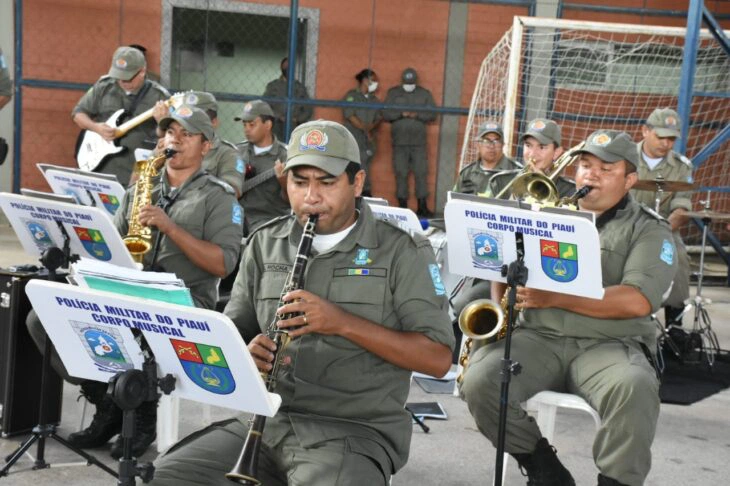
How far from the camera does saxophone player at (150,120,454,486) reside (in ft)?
8.77

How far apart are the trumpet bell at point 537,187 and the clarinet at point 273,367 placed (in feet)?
5.39

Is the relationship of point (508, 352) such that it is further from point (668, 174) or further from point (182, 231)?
point (668, 174)

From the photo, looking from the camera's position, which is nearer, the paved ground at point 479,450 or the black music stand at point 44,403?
the black music stand at point 44,403

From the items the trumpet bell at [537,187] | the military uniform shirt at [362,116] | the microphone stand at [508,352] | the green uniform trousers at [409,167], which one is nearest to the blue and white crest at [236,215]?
the trumpet bell at [537,187]

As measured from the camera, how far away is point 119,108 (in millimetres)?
7008

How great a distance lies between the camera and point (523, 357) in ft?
12.7

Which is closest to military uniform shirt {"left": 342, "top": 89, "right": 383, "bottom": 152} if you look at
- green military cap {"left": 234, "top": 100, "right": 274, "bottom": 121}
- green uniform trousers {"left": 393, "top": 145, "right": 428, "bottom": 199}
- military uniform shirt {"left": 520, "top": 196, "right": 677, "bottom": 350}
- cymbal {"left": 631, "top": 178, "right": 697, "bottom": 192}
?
green uniform trousers {"left": 393, "top": 145, "right": 428, "bottom": 199}

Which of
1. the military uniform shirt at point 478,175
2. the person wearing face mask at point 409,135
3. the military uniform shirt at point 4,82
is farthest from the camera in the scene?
the person wearing face mask at point 409,135

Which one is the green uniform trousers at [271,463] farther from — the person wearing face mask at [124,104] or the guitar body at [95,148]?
the guitar body at [95,148]

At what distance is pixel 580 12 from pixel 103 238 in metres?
9.16

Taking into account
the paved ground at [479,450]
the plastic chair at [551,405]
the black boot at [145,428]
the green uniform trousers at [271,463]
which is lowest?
the paved ground at [479,450]

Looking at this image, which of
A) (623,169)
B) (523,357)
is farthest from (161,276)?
(623,169)

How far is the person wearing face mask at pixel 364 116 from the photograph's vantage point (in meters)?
11.5

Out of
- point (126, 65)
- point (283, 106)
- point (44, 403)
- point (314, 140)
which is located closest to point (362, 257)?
point (314, 140)
